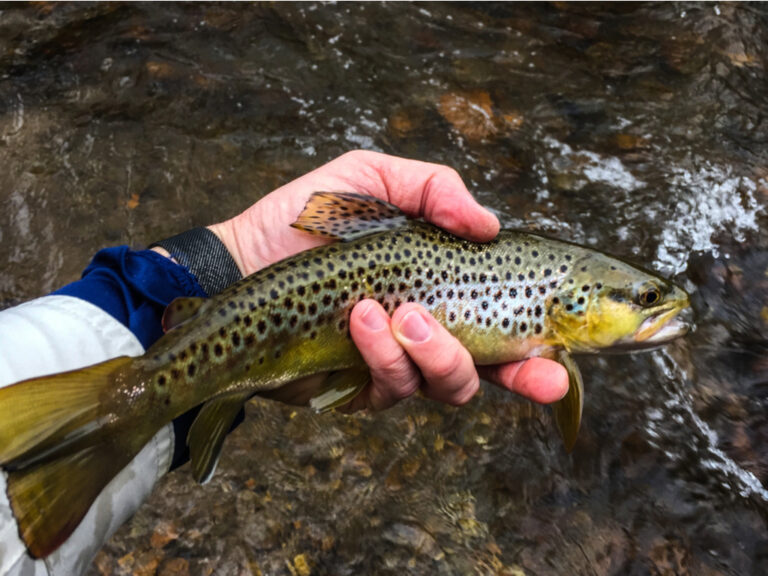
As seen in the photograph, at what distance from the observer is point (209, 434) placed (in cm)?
250

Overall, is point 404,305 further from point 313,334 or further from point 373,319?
point 313,334

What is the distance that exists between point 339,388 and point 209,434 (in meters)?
0.55

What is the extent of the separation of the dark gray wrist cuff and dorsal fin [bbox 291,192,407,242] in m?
0.63

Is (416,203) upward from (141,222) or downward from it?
upward

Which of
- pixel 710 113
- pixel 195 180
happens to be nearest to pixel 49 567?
pixel 195 180

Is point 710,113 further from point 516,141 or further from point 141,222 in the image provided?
point 141,222

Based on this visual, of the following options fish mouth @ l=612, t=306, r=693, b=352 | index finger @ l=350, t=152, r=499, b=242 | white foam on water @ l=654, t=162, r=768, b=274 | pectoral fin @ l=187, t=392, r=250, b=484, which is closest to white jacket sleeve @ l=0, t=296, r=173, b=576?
pectoral fin @ l=187, t=392, r=250, b=484

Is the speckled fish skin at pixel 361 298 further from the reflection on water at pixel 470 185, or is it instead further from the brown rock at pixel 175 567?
the brown rock at pixel 175 567

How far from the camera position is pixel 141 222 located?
4910 mm

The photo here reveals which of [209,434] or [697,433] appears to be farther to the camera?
[697,433]

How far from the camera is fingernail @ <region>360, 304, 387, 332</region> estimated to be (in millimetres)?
2584

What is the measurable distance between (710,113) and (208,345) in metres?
4.73

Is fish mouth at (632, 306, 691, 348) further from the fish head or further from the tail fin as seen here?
the tail fin

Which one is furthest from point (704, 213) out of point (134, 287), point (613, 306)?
point (134, 287)
